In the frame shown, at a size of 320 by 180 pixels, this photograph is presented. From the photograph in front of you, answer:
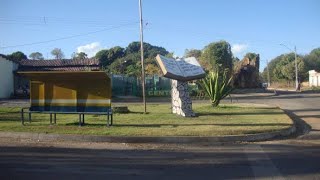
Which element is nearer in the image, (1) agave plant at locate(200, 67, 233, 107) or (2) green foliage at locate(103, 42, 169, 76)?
(1) agave plant at locate(200, 67, 233, 107)

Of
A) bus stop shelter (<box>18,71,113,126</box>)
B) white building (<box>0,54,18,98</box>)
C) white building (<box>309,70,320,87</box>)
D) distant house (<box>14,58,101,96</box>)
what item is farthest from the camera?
white building (<box>309,70,320,87</box>)

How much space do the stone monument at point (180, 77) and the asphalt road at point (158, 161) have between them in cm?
749

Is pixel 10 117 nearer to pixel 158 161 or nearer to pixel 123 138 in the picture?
pixel 123 138

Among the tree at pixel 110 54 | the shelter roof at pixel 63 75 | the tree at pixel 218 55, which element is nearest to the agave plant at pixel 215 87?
the shelter roof at pixel 63 75

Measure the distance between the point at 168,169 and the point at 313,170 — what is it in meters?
2.77

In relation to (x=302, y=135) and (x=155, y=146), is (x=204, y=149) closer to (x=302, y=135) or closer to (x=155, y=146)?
(x=155, y=146)

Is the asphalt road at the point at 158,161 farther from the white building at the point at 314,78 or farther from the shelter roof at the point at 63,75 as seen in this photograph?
the white building at the point at 314,78

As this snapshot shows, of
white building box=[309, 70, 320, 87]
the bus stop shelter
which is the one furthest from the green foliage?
the bus stop shelter

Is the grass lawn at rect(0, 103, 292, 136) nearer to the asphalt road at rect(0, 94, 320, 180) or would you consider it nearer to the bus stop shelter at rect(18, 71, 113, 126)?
the bus stop shelter at rect(18, 71, 113, 126)

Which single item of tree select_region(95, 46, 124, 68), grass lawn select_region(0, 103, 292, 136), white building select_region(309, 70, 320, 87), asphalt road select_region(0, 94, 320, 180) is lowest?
asphalt road select_region(0, 94, 320, 180)

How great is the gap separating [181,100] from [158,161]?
11127 millimetres

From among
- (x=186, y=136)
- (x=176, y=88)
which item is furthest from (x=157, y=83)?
(x=186, y=136)

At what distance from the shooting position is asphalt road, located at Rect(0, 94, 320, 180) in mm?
8539

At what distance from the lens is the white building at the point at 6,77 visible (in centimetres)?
4506
